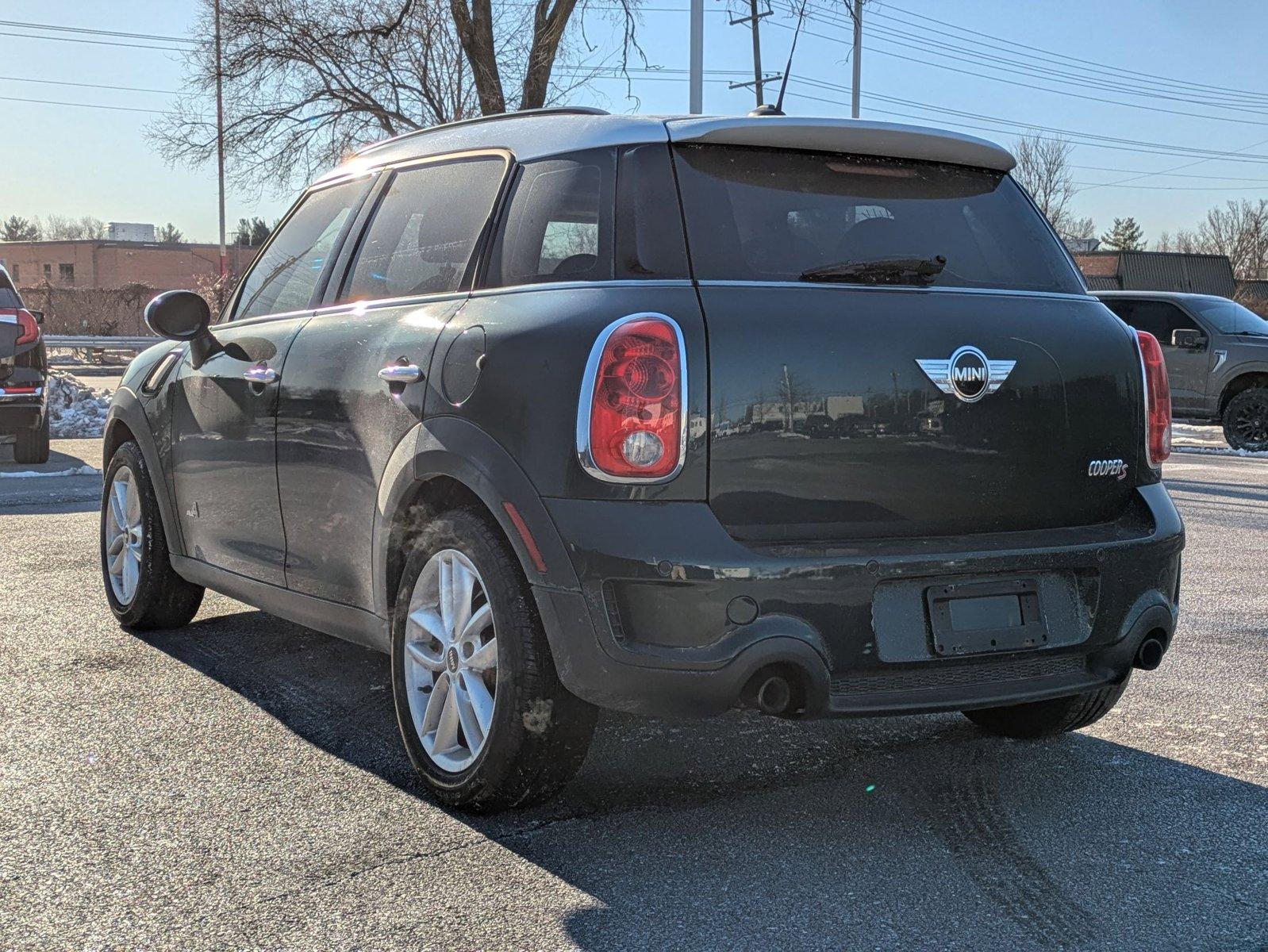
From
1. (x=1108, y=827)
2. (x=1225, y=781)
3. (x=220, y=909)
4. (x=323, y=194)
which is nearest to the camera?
(x=220, y=909)

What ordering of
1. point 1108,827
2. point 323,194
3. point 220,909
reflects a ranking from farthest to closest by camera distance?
point 323,194
point 1108,827
point 220,909

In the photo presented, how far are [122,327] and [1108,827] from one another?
48852 millimetres

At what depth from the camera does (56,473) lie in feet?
39.7

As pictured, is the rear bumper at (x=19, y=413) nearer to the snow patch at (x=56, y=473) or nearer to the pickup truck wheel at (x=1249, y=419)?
the snow patch at (x=56, y=473)

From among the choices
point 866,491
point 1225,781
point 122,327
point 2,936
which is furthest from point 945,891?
point 122,327

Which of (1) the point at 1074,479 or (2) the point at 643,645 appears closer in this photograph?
(2) the point at 643,645

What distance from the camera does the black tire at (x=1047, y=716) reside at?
4.18 metres

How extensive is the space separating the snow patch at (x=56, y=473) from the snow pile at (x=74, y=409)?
11.5ft

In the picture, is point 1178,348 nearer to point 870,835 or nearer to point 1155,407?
point 1155,407

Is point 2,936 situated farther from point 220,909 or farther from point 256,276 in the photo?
point 256,276

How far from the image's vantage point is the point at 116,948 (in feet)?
9.32

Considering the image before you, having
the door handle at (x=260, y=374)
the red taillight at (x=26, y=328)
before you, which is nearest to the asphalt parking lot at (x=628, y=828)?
the door handle at (x=260, y=374)

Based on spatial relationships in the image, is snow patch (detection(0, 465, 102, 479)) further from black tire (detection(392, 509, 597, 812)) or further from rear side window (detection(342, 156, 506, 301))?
black tire (detection(392, 509, 597, 812))

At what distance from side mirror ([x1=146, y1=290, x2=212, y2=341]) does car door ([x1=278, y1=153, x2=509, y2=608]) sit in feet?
2.59
